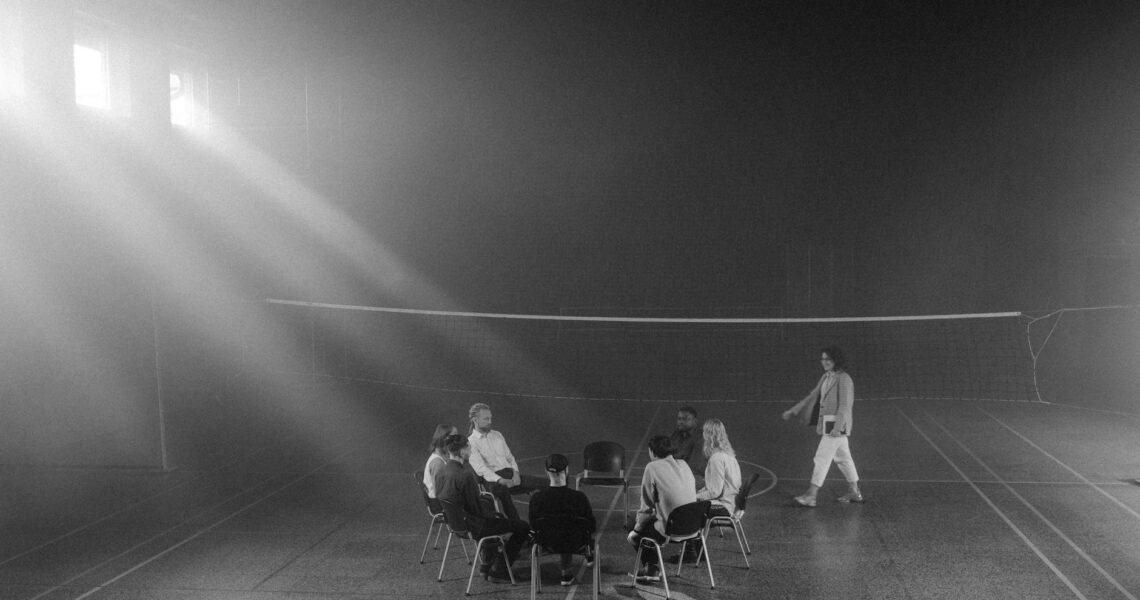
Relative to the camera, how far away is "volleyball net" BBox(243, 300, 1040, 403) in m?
17.1

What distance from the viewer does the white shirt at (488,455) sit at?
27.3 feet

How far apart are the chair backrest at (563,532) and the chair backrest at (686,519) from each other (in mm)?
563

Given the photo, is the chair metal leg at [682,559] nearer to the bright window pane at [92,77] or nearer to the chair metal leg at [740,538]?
the chair metal leg at [740,538]

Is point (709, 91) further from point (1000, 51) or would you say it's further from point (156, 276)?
point (156, 276)

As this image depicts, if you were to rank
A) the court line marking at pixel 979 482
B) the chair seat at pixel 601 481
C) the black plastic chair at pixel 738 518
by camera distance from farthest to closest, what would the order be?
the court line marking at pixel 979 482
the chair seat at pixel 601 481
the black plastic chair at pixel 738 518

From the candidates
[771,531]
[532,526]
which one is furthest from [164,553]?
[771,531]

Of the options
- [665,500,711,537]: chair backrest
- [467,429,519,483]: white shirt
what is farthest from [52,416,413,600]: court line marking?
[665,500,711,537]: chair backrest

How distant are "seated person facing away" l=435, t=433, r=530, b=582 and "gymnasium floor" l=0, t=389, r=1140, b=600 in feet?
0.60

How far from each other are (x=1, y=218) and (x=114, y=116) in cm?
190

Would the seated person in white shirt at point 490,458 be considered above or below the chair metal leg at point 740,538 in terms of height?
above

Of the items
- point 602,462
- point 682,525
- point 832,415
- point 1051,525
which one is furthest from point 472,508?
point 1051,525

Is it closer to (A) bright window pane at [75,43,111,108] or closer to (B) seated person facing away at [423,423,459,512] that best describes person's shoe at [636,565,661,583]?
(B) seated person facing away at [423,423,459,512]

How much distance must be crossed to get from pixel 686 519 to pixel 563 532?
86 cm

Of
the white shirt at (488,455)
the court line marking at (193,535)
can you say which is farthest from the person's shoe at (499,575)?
the court line marking at (193,535)
